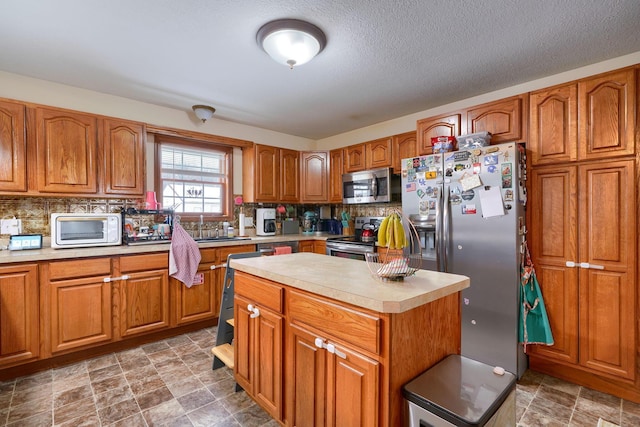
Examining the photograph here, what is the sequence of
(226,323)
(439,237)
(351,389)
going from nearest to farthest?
(351,389), (226,323), (439,237)

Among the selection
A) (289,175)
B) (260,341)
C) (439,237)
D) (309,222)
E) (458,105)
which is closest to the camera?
(260,341)

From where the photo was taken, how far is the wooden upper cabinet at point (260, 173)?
13.0ft

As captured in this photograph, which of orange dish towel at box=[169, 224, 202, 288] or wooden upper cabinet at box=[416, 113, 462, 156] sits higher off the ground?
wooden upper cabinet at box=[416, 113, 462, 156]

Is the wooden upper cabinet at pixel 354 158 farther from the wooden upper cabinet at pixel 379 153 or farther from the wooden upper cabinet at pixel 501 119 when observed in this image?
the wooden upper cabinet at pixel 501 119

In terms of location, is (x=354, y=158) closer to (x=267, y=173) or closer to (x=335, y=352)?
(x=267, y=173)

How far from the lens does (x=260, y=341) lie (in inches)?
67.7

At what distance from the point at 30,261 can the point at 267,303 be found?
2.01 meters

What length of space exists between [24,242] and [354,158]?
3469mm

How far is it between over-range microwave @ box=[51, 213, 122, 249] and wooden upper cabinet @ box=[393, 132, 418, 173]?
9.75 feet

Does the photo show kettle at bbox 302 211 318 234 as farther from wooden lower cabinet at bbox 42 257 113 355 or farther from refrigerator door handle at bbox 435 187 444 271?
wooden lower cabinet at bbox 42 257 113 355

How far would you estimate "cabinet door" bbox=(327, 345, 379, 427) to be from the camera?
112cm

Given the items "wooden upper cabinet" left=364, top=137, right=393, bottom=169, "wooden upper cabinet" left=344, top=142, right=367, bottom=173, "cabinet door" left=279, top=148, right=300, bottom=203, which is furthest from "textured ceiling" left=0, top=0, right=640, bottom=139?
"cabinet door" left=279, top=148, right=300, bottom=203

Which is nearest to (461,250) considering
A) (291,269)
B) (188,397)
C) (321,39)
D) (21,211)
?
(291,269)

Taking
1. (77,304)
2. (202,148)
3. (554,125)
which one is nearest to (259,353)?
(77,304)
